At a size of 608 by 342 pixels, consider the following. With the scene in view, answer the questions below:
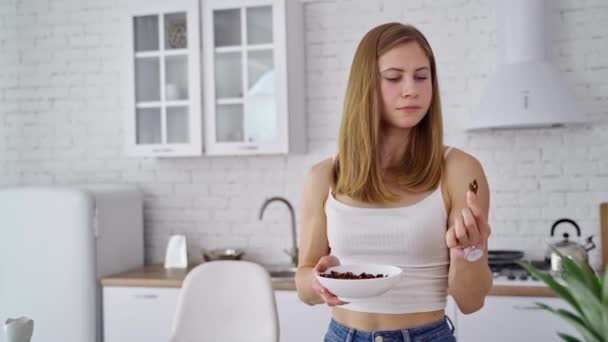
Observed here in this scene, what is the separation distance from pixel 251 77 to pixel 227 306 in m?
1.49

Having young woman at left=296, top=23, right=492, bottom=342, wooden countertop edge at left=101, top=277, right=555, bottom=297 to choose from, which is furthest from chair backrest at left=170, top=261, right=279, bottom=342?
young woman at left=296, top=23, right=492, bottom=342

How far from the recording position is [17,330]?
1.87m

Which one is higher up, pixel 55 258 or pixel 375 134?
pixel 375 134

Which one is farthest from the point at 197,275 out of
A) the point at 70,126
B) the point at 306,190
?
the point at 70,126

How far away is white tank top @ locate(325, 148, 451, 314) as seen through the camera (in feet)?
5.38

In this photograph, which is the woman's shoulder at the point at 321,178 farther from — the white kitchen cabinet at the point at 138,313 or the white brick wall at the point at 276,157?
the white brick wall at the point at 276,157

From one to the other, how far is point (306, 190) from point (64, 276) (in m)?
2.33

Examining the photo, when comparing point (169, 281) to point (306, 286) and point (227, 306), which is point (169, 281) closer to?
point (227, 306)

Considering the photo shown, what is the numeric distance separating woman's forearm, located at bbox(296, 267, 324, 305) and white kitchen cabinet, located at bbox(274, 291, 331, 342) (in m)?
1.58

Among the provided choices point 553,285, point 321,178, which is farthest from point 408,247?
point 553,285

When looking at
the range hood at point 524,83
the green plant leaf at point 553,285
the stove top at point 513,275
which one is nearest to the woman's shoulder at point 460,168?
the green plant leaf at point 553,285

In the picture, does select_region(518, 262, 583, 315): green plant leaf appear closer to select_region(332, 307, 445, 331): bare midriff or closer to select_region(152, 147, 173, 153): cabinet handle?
select_region(332, 307, 445, 331): bare midriff

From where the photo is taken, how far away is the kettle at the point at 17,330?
6.10 ft

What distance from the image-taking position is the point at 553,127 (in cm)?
370
